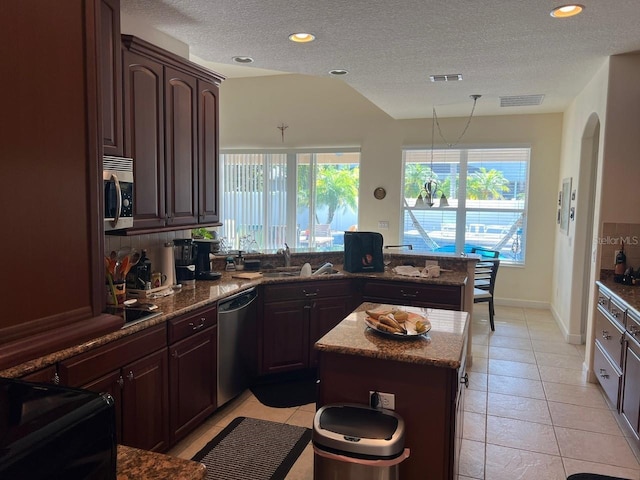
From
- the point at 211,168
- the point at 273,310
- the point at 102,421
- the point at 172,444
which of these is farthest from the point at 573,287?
the point at 102,421

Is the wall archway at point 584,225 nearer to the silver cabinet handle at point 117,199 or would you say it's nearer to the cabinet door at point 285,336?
the cabinet door at point 285,336

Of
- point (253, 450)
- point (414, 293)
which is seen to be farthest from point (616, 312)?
point (253, 450)

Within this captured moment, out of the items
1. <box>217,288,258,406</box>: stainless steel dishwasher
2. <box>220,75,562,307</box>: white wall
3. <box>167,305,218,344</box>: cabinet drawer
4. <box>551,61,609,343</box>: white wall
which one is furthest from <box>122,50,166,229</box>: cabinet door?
<box>220,75,562,307</box>: white wall

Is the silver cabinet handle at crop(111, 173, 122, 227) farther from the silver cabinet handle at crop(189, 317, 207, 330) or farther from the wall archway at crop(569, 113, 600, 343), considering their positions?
the wall archway at crop(569, 113, 600, 343)

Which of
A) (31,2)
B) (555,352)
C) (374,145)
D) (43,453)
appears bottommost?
(555,352)

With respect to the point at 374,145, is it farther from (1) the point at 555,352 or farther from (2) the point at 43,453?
(2) the point at 43,453

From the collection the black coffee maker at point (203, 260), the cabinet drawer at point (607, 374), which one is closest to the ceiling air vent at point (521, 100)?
the cabinet drawer at point (607, 374)

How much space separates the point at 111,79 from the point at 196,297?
135 cm

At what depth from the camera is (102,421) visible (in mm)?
829

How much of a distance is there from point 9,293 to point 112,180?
4.68 ft

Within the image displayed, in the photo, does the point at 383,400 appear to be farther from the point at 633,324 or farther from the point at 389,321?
the point at 633,324

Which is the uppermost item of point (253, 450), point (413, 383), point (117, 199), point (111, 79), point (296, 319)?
point (111, 79)

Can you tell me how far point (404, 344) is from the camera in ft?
6.58

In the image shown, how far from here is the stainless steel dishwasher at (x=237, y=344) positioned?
307 cm
